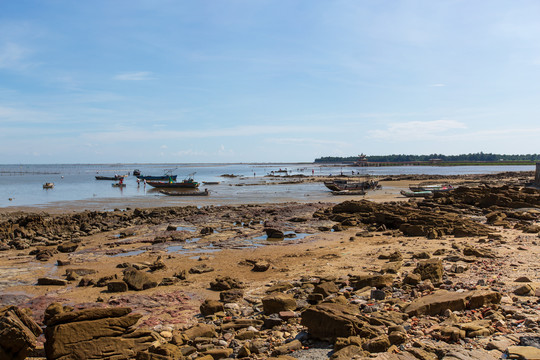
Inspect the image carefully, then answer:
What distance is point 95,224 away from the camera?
22.9 m

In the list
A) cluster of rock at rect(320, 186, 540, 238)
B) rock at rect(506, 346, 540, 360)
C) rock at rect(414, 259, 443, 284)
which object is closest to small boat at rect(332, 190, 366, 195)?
cluster of rock at rect(320, 186, 540, 238)

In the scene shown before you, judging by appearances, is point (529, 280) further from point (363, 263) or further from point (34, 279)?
point (34, 279)

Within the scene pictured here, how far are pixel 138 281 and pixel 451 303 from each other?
8011mm

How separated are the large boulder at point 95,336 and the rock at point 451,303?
5.04 m

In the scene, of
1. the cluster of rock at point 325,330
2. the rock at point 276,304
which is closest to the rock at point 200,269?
the cluster of rock at point 325,330

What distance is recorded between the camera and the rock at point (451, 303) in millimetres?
7305

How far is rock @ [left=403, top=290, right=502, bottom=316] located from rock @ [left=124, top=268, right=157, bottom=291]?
695 centimetres

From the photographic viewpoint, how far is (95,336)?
6.50 metres

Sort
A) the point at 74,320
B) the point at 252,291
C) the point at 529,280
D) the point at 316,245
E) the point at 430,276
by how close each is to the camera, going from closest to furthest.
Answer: the point at 74,320, the point at 529,280, the point at 430,276, the point at 252,291, the point at 316,245

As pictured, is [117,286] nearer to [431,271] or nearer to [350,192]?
[431,271]

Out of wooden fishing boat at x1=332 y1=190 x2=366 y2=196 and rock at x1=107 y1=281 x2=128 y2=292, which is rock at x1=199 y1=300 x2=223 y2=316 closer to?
rock at x1=107 y1=281 x2=128 y2=292

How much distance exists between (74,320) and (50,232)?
54.6 feet

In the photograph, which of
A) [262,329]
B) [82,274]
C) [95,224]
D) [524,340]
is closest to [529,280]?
[524,340]

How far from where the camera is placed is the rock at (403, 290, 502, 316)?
24.0ft
